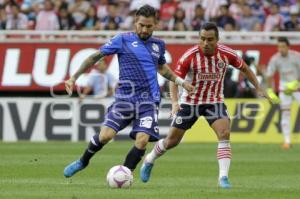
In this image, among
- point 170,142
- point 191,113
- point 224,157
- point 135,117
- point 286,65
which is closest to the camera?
point 135,117

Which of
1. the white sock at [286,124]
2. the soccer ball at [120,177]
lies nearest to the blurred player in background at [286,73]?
the white sock at [286,124]

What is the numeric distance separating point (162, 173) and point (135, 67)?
302 cm

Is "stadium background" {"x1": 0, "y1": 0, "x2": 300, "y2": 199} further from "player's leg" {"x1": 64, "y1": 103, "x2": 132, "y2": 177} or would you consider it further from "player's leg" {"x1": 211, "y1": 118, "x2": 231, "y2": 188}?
"player's leg" {"x1": 64, "y1": 103, "x2": 132, "y2": 177}

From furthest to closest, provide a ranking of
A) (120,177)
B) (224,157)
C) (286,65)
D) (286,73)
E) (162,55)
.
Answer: (286,73)
(286,65)
(162,55)
(224,157)
(120,177)

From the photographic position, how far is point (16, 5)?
2614 centimetres

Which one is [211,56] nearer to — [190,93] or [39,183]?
[190,93]

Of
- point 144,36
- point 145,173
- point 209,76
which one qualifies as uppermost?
point 144,36

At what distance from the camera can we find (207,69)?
13.2 metres

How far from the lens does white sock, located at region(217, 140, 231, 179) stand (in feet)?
41.3

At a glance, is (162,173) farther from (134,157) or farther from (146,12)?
(146,12)

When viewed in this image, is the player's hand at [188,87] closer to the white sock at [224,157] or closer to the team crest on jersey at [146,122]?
the team crest on jersey at [146,122]

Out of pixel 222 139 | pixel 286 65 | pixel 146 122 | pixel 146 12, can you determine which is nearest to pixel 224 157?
pixel 222 139

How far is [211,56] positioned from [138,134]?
65.7 inches

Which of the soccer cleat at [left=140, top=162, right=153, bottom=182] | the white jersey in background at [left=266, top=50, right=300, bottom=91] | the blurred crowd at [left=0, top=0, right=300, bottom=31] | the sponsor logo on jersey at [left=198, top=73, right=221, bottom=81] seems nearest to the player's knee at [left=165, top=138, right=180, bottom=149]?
the soccer cleat at [left=140, top=162, right=153, bottom=182]
